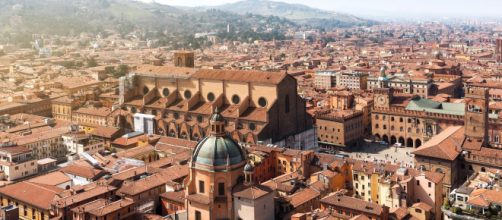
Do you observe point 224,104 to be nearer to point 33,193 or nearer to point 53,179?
point 53,179

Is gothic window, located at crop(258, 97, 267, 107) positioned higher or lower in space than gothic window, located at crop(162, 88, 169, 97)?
lower

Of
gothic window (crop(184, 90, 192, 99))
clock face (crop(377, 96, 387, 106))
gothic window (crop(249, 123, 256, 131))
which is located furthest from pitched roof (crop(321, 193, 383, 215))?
clock face (crop(377, 96, 387, 106))

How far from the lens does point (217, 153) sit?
105 feet

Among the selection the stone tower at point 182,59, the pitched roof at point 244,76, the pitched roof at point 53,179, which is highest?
the stone tower at point 182,59

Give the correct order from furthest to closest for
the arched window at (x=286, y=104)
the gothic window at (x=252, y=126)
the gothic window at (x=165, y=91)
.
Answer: the gothic window at (x=165, y=91), the arched window at (x=286, y=104), the gothic window at (x=252, y=126)

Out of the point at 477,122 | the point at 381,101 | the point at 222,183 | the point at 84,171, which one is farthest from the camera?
the point at 381,101

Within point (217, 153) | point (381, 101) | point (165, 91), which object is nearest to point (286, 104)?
point (165, 91)

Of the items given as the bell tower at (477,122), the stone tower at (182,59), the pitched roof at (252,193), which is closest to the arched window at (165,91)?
the stone tower at (182,59)

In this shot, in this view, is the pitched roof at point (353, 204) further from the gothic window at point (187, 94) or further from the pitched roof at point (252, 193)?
the gothic window at point (187, 94)

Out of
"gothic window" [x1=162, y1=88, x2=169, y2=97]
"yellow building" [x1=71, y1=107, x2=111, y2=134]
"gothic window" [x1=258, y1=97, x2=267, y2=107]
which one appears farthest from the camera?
"gothic window" [x1=162, y1=88, x2=169, y2=97]

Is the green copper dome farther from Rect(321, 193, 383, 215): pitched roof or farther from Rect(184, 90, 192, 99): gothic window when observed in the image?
Rect(184, 90, 192, 99): gothic window

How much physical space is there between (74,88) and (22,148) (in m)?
34.5

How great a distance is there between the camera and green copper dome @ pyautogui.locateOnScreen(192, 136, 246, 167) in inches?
1252

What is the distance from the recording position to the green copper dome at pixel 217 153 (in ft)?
104
